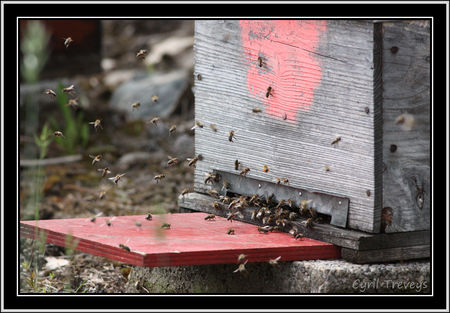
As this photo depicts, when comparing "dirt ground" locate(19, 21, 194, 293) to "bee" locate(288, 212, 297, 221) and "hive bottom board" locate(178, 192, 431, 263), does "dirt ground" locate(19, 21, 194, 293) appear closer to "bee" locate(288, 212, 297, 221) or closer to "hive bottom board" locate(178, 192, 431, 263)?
"bee" locate(288, 212, 297, 221)

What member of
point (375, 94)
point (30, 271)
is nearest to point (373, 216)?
point (375, 94)

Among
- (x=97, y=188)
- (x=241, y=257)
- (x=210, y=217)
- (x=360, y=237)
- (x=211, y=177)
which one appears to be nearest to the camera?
(x=241, y=257)

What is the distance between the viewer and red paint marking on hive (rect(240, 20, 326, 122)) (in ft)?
12.6

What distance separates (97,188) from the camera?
6.49 m

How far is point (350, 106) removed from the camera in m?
3.66

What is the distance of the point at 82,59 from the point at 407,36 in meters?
6.59

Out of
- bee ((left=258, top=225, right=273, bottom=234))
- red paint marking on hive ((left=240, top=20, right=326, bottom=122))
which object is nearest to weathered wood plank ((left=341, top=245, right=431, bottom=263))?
bee ((left=258, top=225, right=273, bottom=234))

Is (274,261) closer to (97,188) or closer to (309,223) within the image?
(309,223)

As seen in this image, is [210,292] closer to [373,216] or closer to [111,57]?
[373,216]

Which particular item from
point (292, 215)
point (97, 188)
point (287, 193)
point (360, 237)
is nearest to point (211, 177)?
point (287, 193)

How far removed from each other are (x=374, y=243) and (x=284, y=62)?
3.53ft

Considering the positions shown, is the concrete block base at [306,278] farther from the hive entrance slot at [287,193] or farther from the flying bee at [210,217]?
the flying bee at [210,217]

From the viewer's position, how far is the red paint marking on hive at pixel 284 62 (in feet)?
12.6

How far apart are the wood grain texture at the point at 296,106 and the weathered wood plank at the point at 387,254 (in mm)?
128
